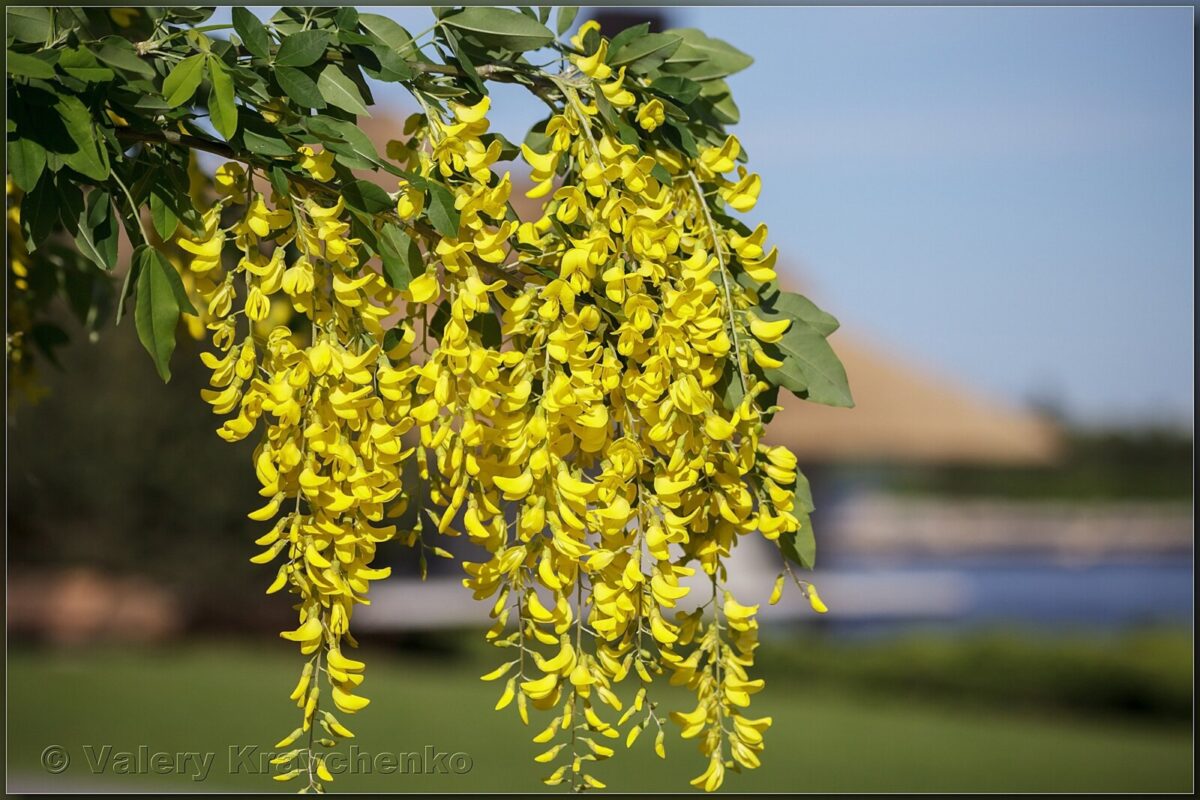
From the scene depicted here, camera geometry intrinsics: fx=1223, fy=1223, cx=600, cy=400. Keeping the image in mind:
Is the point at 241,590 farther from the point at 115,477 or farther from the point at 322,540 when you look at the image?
the point at 322,540

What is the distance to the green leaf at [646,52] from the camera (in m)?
1.21

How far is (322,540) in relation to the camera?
40.2 inches

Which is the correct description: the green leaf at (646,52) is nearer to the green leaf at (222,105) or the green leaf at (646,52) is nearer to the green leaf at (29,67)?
the green leaf at (222,105)

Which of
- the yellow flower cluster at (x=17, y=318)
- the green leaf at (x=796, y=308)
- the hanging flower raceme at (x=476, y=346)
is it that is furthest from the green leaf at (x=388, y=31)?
the yellow flower cluster at (x=17, y=318)

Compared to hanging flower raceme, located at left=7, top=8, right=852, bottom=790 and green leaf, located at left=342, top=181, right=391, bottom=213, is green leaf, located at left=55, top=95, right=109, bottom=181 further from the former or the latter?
green leaf, located at left=342, top=181, right=391, bottom=213

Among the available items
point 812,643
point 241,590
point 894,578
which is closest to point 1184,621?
point 894,578

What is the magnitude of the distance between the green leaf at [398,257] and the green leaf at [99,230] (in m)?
0.25

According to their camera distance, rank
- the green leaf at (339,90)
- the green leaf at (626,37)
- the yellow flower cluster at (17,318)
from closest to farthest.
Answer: the green leaf at (339,90)
the green leaf at (626,37)
the yellow flower cluster at (17,318)

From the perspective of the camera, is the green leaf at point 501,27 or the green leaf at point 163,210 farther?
the green leaf at point 501,27

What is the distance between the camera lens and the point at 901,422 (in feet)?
30.9

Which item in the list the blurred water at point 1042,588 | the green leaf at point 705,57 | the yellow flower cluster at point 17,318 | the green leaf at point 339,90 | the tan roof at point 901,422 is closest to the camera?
the green leaf at point 339,90

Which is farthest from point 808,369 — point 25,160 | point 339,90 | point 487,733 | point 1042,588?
point 1042,588

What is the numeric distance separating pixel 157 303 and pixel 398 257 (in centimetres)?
20

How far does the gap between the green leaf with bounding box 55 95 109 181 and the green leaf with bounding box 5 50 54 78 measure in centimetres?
3
